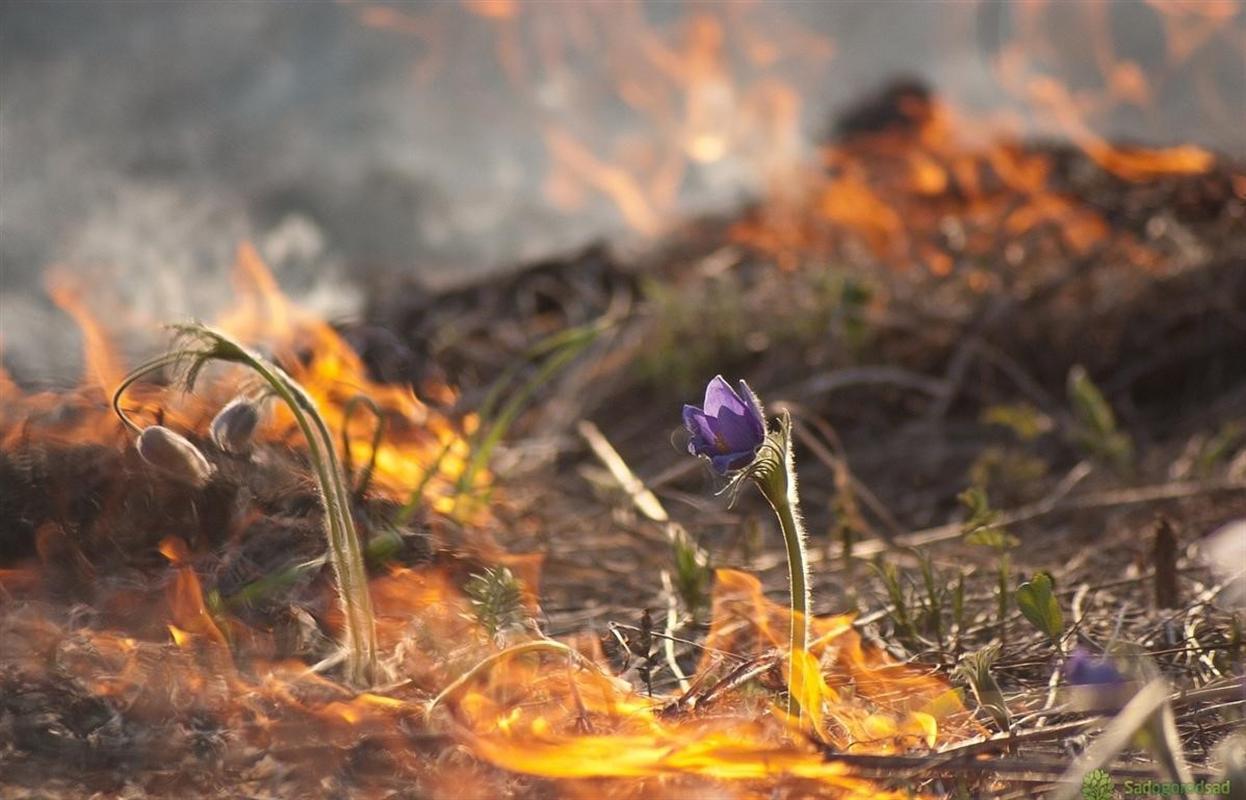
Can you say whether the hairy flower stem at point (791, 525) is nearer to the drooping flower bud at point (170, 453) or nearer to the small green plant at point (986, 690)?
the small green plant at point (986, 690)

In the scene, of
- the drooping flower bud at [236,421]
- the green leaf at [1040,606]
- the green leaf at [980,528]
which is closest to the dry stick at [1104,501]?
the green leaf at [980,528]

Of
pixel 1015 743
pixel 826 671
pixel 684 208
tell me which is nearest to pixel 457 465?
pixel 826 671

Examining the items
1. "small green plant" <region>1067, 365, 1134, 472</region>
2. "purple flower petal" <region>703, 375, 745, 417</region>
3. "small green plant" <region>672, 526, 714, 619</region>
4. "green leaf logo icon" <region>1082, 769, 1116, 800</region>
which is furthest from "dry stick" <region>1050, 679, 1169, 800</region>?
"small green plant" <region>1067, 365, 1134, 472</region>

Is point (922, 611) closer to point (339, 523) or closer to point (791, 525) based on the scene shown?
point (791, 525)

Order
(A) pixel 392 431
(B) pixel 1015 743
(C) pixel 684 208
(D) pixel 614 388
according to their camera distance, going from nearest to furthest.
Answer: (B) pixel 1015 743 → (A) pixel 392 431 → (D) pixel 614 388 → (C) pixel 684 208

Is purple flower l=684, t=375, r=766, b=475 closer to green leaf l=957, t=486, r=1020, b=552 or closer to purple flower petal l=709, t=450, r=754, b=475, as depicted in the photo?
purple flower petal l=709, t=450, r=754, b=475

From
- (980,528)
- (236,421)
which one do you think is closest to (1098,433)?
(980,528)

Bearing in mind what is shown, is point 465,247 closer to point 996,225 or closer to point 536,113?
point 536,113
